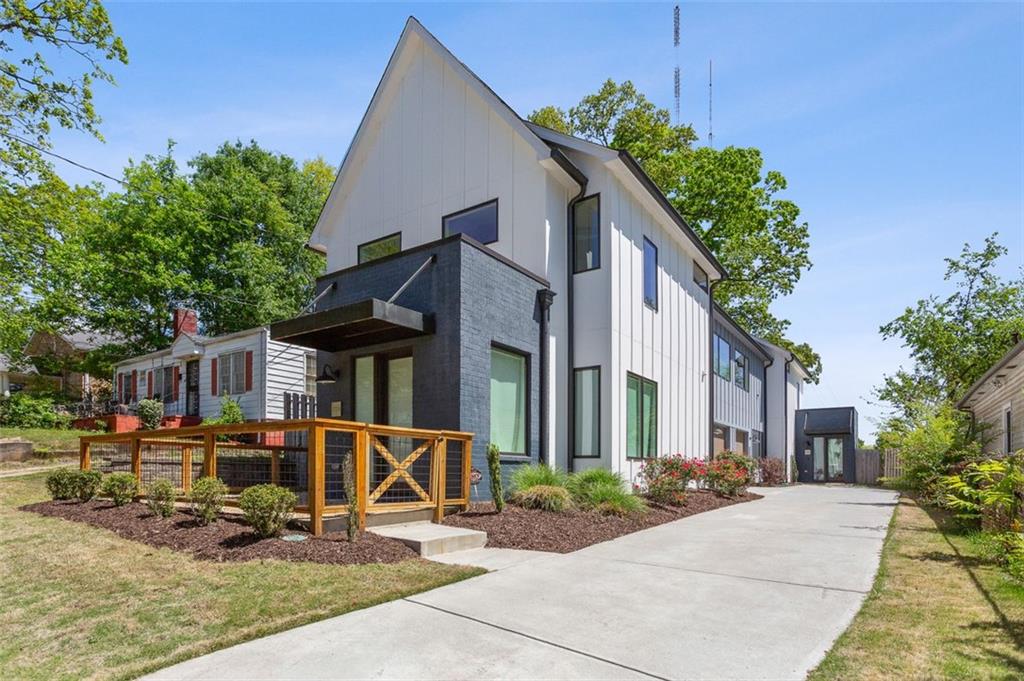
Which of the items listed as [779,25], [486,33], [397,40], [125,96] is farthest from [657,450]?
[125,96]

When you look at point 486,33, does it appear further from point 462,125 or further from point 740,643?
point 740,643

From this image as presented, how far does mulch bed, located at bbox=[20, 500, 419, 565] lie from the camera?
5.98m

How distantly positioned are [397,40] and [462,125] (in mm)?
2714

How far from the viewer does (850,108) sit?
10930 mm

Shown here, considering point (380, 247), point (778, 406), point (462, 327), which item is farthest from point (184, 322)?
point (778, 406)

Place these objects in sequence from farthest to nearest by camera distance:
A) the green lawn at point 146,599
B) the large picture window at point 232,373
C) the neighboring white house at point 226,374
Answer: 1. the large picture window at point 232,373
2. the neighboring white house at point 226,374
3. the green lawn at point 146,599

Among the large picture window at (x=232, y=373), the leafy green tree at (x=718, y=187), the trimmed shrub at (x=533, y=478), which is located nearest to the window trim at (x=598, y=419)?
the trimmed shrub at (x=533, y=478)

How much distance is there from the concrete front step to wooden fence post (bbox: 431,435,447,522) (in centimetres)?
25

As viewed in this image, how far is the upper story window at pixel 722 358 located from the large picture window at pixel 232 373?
15945 mm

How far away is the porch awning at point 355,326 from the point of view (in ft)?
30.2

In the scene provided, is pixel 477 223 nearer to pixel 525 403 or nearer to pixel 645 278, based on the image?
pixel 525 403

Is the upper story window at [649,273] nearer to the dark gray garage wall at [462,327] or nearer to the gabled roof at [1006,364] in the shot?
the dark gray garage wall at [462,327]

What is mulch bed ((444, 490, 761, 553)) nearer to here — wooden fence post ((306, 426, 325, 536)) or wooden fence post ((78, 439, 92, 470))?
wooden fence post ((306, 426, 325, 536))

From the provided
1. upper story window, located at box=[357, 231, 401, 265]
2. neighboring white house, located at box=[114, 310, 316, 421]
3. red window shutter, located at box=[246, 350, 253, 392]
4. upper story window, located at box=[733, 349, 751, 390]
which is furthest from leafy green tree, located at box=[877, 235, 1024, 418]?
red window shutter, located at box=[246, 350, 253, 392]
